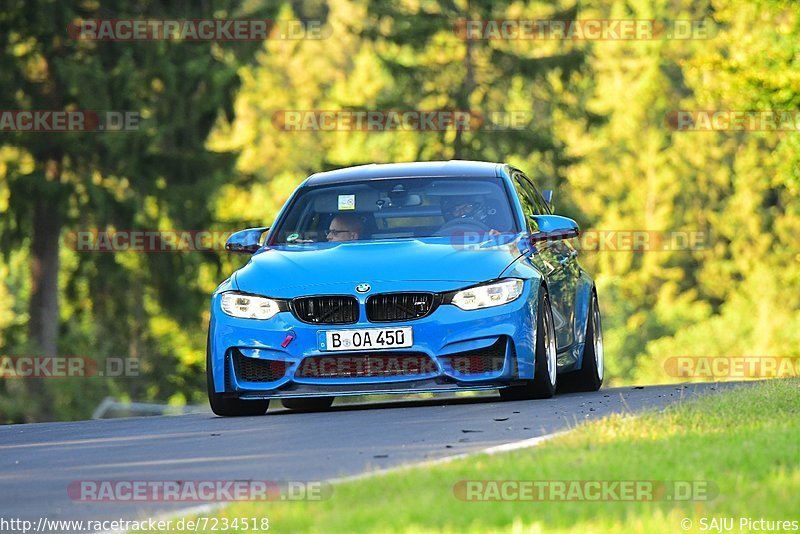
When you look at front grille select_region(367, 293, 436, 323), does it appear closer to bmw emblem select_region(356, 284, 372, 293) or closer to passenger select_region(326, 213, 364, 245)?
bmw emblem select_region(356, 284, 372, 293)

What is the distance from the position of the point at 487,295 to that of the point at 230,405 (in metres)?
1.98

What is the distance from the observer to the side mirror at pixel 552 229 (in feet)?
43.0

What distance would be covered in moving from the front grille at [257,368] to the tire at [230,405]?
24cm

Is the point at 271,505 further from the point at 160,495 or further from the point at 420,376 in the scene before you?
the point at 420,376

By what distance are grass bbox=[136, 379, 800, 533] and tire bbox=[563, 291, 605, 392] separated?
14.4ft

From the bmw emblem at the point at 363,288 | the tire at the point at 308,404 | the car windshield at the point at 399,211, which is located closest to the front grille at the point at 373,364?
the bmw emblem at the point at 363,288

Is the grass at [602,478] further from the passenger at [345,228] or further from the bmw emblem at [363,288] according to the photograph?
the passenger at [345,228]

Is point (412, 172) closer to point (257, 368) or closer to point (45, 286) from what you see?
point (257, 368)

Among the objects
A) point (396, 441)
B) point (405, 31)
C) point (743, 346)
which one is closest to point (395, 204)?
point (396, 441)

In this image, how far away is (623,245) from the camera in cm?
7638

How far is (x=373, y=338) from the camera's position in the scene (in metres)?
11.9

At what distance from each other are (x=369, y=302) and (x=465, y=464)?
4143mm

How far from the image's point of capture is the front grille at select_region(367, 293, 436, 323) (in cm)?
1196

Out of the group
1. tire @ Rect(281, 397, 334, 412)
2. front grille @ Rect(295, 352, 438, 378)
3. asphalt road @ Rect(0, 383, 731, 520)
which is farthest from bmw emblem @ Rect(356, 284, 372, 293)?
tire @ Rect(281, 397, 334, 412)
